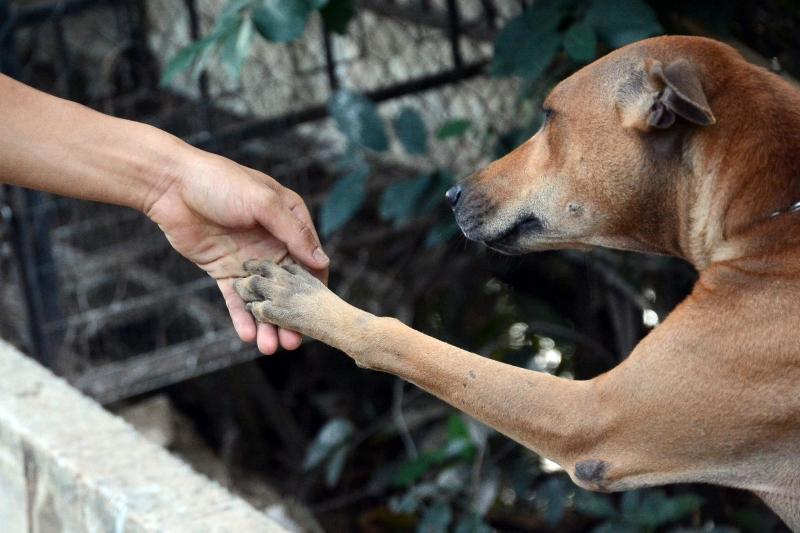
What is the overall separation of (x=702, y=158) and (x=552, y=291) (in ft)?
6.69

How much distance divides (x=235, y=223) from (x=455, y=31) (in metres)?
1.94

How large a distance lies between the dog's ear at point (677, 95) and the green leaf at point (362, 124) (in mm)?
1307

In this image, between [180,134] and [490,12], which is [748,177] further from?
[180,134]

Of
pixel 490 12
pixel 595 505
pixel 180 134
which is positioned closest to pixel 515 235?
pixel 595 505

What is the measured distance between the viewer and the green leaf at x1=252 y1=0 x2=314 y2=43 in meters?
2.96

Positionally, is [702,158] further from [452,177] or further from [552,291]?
[552,291]

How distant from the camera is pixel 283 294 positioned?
2600 millimetres

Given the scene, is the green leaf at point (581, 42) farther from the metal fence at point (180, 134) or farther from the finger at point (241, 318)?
the metal fence at point (180, 134)

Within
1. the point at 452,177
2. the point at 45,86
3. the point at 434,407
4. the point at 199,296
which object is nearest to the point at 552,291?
the point at 434,407

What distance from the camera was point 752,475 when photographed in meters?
2.40

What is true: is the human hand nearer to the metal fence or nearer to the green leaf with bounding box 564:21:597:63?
the green leaf with bounding box 564:21:597:63

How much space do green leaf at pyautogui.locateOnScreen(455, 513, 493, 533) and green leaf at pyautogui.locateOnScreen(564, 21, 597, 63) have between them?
4.46 ft

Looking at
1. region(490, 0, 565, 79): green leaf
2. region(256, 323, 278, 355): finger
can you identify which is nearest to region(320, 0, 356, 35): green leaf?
region(490, 0, 565, 79): green leaf

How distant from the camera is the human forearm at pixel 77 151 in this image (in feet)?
8.75
